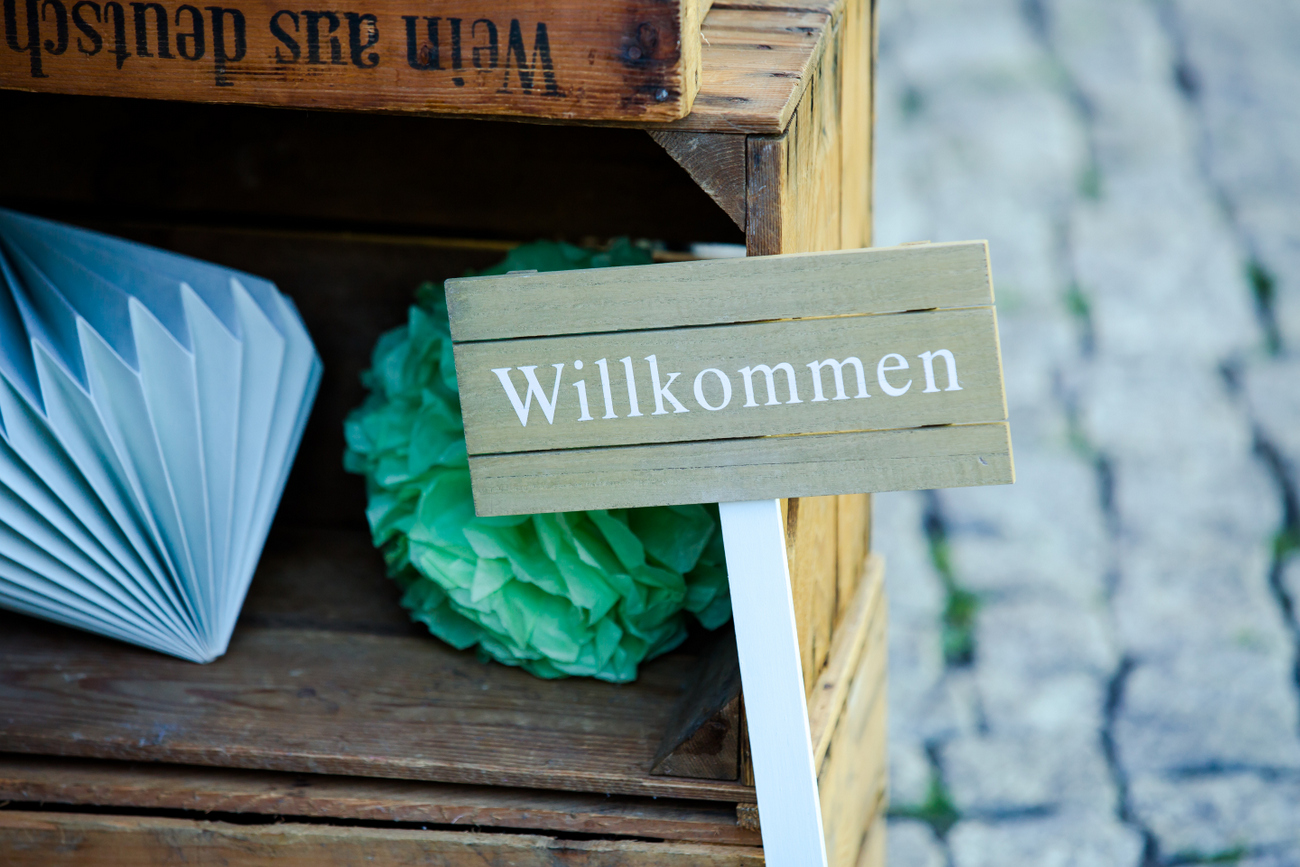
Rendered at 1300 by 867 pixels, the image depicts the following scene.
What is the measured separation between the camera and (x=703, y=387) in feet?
2.31

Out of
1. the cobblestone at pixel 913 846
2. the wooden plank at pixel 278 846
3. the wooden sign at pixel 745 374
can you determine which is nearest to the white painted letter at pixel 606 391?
the wooden sign at pixel 745 374

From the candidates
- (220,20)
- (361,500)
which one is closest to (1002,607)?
(361,500)

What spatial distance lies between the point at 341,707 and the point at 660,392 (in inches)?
17.8

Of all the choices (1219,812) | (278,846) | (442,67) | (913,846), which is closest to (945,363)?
(442,67)

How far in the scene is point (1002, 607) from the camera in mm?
1938

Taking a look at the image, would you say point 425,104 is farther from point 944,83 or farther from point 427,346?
point 944,83

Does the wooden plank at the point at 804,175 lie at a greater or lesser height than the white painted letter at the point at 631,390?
greater

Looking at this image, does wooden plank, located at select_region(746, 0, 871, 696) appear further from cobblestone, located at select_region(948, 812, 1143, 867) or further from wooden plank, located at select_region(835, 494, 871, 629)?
cobblestone, located at select_region(948, 812, 1143, 867)

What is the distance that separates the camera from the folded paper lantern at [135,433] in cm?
89

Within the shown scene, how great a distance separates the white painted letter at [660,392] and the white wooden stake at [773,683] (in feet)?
0.24

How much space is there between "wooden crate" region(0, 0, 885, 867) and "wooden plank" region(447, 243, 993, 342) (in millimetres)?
56

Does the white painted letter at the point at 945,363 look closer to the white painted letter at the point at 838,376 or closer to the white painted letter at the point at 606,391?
the white painted letter at the point at 838,376

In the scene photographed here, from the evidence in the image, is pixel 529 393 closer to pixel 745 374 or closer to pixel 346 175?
pixel 745 374

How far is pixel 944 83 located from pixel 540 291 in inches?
91.7
